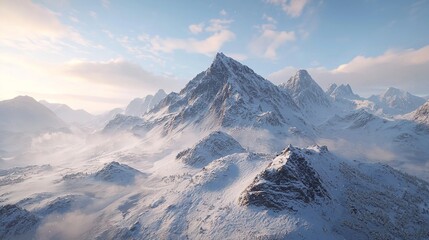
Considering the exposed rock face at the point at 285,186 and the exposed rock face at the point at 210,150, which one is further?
the exposed rock face at the point at 210,150

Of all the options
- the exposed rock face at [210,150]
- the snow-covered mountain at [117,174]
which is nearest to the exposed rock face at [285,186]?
the exposed rock face at [210,150]

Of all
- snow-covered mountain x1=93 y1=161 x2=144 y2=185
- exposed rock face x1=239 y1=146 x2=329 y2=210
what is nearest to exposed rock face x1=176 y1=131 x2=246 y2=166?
snow-covered mountain x1=93 y1=161 x2=144 y2=185

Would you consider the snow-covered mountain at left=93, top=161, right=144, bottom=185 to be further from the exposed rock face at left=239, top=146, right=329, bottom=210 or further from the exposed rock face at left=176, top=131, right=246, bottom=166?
the exposed rock face at left=239, top=146, right=329, bottom=210

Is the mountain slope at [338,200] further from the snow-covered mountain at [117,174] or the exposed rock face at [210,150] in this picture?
the snow-covered mountain at [117,174]

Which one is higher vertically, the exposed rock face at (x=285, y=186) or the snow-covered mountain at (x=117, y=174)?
the exposed rock face at (x=285, y=186)

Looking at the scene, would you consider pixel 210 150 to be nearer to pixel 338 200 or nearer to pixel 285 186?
pixel 285 186

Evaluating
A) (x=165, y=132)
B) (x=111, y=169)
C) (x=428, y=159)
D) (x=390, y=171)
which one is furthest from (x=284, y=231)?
(x=428, y=159)
